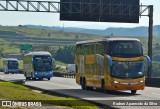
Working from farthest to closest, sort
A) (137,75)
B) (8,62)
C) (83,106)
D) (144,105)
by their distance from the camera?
(8,62), (137,75), (144,105), (83,106)

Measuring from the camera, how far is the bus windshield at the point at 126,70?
32594 mm

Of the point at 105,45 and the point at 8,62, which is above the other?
the point at 105,45

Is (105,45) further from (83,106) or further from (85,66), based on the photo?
(83,106)

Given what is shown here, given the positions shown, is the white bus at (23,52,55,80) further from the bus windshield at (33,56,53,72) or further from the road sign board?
the road sign board

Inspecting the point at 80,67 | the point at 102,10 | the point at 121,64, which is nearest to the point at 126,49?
the point at 121,64

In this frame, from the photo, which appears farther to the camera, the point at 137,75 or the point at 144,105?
the point at 137,75

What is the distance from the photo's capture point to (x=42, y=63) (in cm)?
6166

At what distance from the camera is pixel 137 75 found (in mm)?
32719

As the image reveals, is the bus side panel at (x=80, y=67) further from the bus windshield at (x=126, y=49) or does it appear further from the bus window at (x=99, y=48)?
the bus windshield at (x=126, y=49)

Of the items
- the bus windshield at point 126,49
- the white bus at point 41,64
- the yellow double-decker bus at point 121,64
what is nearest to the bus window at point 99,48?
the yellow double-decker bus at point 121,64

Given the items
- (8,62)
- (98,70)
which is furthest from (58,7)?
(8,62)

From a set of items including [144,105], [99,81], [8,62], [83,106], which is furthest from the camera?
[8,62]

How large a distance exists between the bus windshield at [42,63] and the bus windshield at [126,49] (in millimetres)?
28968

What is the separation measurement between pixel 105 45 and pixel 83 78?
6479 mm
